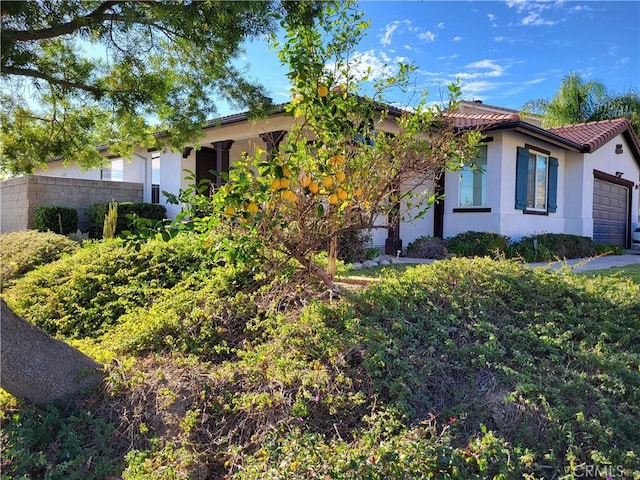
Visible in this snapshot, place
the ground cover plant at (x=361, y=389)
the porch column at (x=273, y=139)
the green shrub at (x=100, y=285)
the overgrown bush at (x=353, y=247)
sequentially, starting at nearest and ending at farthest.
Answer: the ground cover plant at (x=361, y=389) → the porch column at (x=273, y=139) → the green shrub at (x=100, y=285) → the overgrown bush at (x=353, y=247)

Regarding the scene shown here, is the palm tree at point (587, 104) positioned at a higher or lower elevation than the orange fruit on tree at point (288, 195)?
higher

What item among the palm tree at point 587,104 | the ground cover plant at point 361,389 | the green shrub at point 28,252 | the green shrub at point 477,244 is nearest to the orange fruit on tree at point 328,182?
the ground cover plant at point 361,389

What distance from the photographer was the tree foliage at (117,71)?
10.9ft

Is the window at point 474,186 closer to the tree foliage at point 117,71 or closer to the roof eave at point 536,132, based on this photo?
the roof eave at point 536,132

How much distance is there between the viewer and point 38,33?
334cm

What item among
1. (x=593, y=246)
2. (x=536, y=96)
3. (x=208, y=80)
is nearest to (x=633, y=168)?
(x=536, y=96)

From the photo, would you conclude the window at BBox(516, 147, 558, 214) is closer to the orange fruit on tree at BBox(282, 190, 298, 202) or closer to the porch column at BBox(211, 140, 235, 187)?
the porch column at BBox(211, 140, 235, 187)

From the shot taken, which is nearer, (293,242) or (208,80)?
(293,242)

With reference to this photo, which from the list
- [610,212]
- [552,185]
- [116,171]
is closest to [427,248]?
[552,185]

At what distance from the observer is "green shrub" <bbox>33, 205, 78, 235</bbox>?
10227 millimetres

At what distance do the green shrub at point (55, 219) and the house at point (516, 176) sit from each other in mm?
2818

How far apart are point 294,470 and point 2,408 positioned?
2062 millimetres

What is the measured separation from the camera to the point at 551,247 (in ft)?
35.7

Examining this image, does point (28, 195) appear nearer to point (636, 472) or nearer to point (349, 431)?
point (349, 431)
